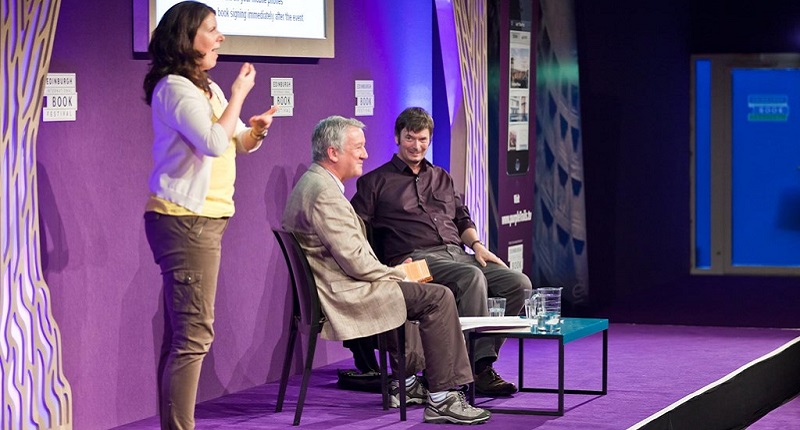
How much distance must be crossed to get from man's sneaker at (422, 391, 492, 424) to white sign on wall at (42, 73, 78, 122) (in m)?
1.74

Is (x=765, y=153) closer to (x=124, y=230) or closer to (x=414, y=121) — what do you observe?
(x=414, y=121)

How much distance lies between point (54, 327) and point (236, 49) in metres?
1.59

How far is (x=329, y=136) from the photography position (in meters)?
5.44

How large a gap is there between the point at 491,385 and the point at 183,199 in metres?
2.05

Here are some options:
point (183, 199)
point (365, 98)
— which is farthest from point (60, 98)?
point (365, 98)

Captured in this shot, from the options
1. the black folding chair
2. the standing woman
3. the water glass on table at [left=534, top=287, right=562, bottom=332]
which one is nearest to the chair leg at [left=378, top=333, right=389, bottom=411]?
the black folding chair

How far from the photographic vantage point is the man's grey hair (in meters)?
5.43

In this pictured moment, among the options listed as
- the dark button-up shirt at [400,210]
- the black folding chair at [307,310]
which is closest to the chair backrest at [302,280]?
the black folding chair at [307,310]

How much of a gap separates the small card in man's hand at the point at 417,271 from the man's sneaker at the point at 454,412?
52 centimetres

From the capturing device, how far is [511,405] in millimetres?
5715

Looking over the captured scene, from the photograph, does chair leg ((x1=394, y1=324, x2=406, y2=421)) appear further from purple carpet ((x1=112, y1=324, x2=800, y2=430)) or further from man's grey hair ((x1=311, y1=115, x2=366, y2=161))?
man's grey hair ((x1=311, y1=115, x2=366, y2=161))

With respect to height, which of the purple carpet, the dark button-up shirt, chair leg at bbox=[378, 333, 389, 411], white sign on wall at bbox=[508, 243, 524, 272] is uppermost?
the dark button-up shirt

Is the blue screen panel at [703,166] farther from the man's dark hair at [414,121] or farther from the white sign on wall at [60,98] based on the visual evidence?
the white sign on wall at [60,98]

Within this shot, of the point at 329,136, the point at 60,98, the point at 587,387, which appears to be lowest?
the point at 587,387
